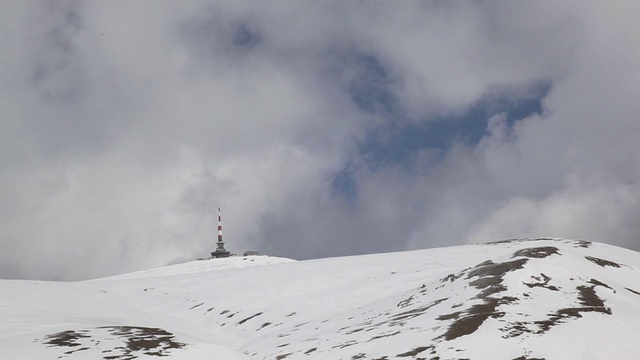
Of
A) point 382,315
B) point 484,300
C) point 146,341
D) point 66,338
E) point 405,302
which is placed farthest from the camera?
point 405,302

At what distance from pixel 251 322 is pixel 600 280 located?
97.0ft

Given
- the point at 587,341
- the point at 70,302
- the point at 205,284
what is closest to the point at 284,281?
the point at 205,284

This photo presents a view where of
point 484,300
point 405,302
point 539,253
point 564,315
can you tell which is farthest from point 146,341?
point 539,253

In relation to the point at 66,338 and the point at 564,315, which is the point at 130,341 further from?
the point at 564,315

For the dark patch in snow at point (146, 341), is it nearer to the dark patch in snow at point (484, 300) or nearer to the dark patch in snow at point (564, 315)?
the dark patch in snow at point (484, 300)

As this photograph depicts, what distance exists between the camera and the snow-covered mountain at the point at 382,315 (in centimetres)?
2298

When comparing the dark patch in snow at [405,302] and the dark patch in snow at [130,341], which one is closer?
the dark patch in snow at [130,341]

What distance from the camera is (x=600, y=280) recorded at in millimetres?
32281

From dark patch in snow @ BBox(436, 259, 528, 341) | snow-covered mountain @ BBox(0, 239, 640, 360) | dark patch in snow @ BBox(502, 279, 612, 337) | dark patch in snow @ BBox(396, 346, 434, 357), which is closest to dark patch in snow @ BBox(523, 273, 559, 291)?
snow-covered mountain @ BBox(0, 239, 640, 360)

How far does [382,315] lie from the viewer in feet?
113

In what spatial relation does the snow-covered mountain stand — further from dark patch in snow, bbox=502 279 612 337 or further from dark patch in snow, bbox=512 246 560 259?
dark patch in snow, bbox=512 246 560 259

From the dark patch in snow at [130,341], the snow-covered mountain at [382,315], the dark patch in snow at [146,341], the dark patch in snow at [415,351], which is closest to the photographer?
the snow-covered mountain at [382,315]

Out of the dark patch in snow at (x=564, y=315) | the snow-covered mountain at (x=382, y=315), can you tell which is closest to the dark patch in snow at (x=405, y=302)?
the snow-covered mountain at (x=382, y=315)

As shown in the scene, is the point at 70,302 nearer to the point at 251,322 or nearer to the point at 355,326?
the point at 251,322
